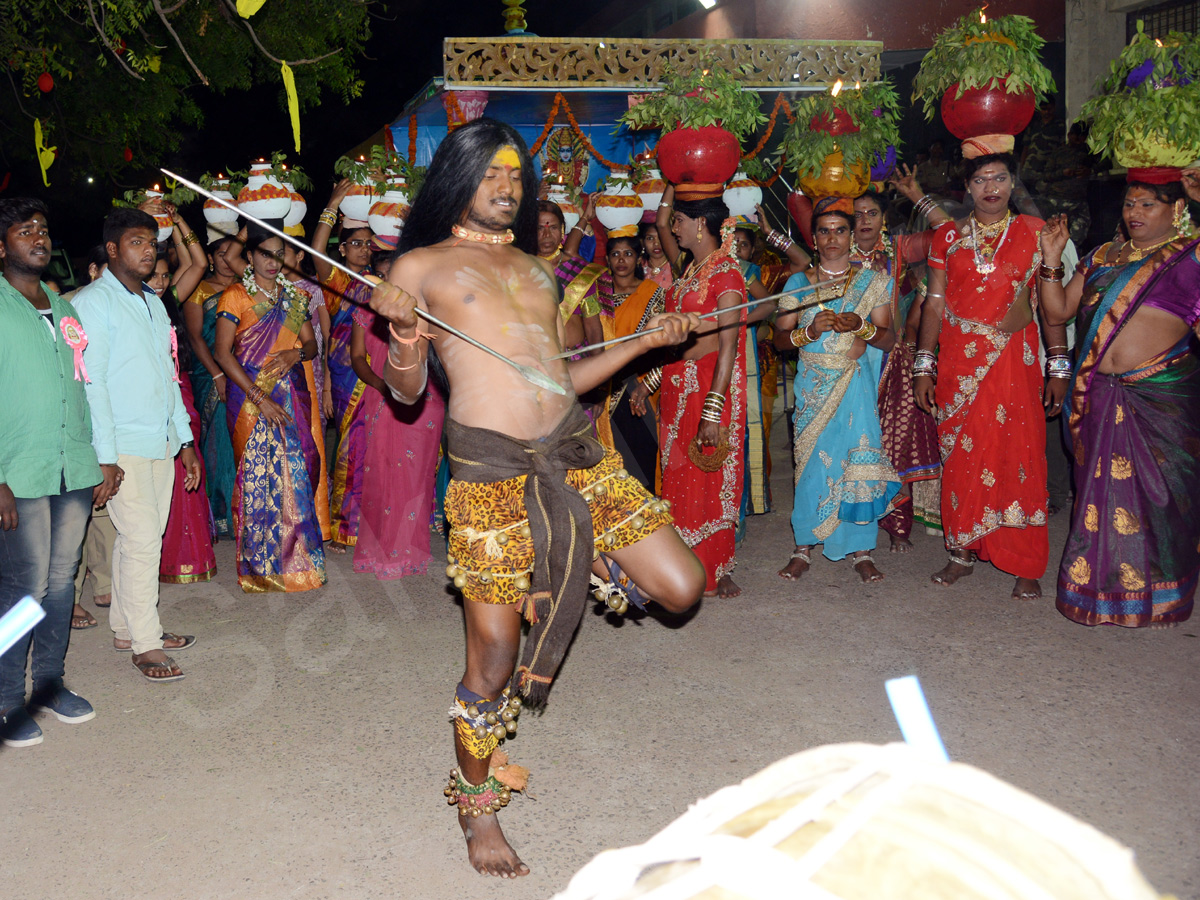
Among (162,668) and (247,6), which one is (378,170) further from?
(162,668)

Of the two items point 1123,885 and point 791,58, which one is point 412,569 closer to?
point 1123,885

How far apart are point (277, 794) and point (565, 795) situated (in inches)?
37.2

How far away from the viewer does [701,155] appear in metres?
4.87

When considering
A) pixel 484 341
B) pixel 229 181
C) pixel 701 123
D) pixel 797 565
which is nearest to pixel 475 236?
pixel 484 341

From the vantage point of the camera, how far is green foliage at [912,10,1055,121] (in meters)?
4.78

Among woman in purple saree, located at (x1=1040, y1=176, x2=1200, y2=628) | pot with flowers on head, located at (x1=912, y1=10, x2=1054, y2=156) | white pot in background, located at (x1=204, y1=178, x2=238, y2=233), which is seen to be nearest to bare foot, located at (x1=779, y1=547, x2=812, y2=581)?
woman in purple saree, located at (x1=1040, y1=176, x2=1200, y2=628)

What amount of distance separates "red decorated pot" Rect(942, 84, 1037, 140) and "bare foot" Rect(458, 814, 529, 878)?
13.0ft

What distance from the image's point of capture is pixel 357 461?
604 centimetres

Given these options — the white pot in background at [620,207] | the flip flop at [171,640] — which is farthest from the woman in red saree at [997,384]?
the flip flop at [171,640]

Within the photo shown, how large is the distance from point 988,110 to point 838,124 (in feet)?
3.22

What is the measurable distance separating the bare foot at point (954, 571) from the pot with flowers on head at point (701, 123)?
89.6 inches

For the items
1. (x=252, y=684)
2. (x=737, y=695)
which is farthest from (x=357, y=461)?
(x=737, y=695)

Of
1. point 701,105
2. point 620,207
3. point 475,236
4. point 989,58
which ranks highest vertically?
point 989,58

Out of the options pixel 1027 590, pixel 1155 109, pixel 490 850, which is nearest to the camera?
pixel 490 850
